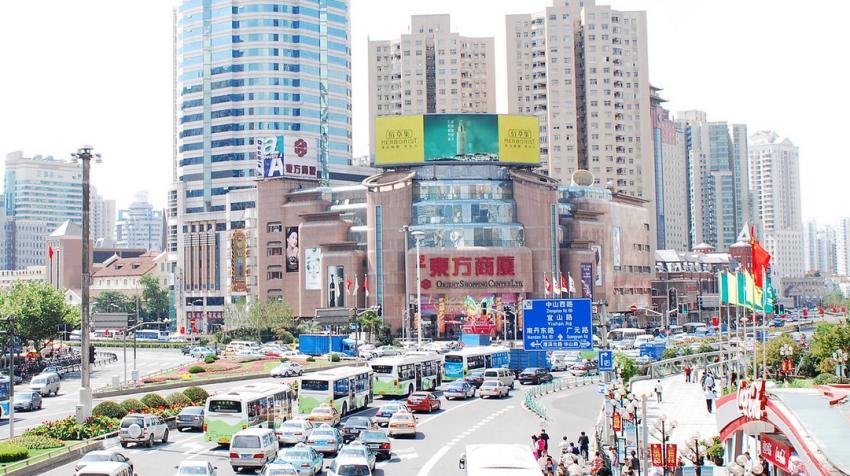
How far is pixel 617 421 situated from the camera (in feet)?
142

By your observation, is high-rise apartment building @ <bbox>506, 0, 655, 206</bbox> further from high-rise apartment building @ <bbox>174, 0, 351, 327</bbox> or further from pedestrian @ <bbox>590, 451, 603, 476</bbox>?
pedestrian @ <bbox>590, 451, 603, 476</bbox>

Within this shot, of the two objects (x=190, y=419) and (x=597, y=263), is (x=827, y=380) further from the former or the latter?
(x=597, y=263)

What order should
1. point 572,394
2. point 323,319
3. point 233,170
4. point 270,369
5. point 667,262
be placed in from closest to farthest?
point 572,394
point 270,369
point 323,319
point 233,170
point 667,262

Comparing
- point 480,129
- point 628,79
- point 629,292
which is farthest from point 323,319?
point 628,79

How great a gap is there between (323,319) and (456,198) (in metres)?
34.1

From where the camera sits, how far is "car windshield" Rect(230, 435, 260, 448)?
37.4 meters

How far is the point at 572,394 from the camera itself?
224 feet

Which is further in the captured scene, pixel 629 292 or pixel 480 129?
pixel 629 292

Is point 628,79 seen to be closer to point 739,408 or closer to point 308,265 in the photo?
point 308,265

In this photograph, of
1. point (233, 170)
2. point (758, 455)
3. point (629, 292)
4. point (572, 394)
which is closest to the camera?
point (758, 455)

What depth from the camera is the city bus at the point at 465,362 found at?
74.7m

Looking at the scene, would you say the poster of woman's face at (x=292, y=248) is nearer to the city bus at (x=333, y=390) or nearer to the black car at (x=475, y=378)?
the black car at (x=475, y=378)

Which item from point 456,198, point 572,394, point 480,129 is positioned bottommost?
point 572,394

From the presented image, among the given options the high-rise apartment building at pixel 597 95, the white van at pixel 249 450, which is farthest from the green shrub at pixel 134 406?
the high-rise apartment building at pixel 597 95
